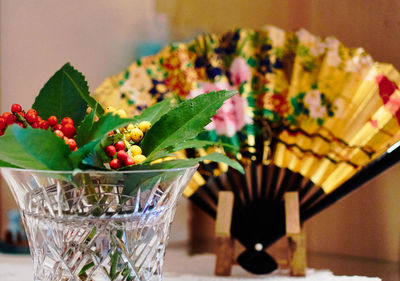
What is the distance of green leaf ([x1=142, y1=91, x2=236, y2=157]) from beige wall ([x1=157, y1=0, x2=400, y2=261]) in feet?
1.67

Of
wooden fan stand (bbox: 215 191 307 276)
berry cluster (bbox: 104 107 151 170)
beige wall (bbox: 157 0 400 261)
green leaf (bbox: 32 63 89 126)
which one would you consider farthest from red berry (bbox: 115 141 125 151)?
beige wall (bbox: 157 0 400 261)

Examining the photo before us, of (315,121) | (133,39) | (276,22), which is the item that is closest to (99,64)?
(133,39)

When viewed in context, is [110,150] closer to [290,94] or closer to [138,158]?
[138,158]

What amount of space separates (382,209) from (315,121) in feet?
0.75

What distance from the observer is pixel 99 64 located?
3.78 ft

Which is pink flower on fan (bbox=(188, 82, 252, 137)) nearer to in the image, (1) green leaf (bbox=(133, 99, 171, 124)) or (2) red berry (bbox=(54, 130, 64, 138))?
(1) green leaf (bbox=(133, 99, 171, 124))

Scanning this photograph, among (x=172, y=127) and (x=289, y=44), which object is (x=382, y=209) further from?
(x=172, y=127)

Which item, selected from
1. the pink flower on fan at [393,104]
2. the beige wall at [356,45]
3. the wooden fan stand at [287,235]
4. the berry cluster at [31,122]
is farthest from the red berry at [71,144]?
the beige wall at [356,45]

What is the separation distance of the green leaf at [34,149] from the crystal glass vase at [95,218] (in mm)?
10

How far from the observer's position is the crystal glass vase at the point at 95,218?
48cm

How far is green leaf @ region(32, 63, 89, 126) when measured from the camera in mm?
556

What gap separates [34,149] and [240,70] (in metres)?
0.51

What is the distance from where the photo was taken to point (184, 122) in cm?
52

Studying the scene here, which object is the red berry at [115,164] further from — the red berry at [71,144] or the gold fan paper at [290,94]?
the gold fan paper at [290,94]
